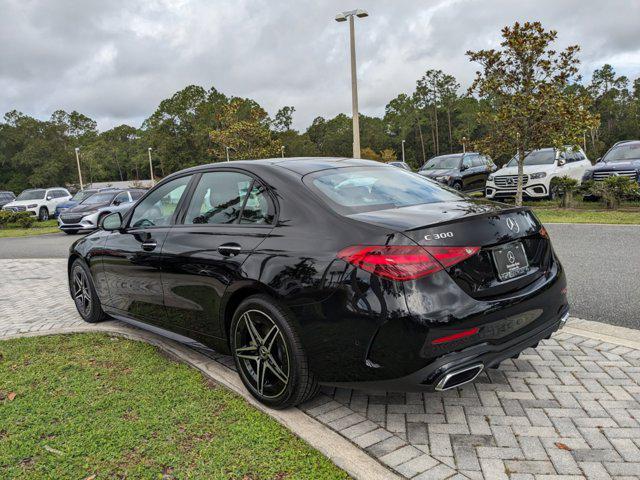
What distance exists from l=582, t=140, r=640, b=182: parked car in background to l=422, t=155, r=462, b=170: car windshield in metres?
4.28

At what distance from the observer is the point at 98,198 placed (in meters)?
19.5

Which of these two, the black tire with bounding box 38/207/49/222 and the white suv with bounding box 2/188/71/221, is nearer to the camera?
the white suv with bounding box 2/188/71/221

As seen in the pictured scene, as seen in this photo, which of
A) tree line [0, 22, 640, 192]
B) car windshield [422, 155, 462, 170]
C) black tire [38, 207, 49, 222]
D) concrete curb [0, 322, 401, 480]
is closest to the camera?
concrete curb [0, 322, 401, 480]

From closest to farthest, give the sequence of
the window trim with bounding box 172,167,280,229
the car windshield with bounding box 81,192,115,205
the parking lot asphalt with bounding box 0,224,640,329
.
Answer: the window trim with bounding box 172,167,280,229 < the parking lot asphalt with bounding box 0,224,640,329 < the car windshield with bounding box 81,192,115,205

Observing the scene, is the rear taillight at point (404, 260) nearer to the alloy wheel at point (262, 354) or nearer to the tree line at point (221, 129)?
the alloy wheel at point (262, 354)

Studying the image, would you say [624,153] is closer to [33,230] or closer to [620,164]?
[620,164]

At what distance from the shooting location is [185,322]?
3938 mm

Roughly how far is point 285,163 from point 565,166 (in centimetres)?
1428

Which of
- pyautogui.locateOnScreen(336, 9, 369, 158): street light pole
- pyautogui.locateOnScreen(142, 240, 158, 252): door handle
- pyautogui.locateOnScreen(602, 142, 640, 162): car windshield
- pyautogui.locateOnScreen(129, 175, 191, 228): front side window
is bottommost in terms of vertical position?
pyautogui.locateOnScreen(142, 240, 158, 252): door handle

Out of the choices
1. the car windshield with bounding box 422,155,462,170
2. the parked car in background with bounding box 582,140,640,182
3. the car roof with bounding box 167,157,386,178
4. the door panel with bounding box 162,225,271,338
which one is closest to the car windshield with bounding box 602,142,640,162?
the parked car in background with bounding box 582,140,640,182

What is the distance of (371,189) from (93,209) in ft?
55.0

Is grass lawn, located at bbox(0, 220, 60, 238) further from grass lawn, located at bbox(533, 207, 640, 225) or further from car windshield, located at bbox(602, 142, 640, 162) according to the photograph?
car windshield, located at bbox(602, 142, 640, 162)

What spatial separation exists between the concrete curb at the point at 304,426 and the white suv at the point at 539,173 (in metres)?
13.4

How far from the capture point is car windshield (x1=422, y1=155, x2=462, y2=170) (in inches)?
714
